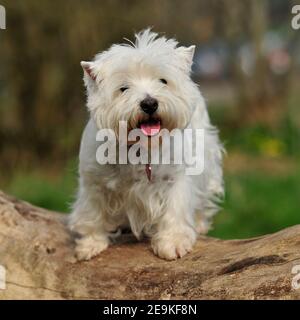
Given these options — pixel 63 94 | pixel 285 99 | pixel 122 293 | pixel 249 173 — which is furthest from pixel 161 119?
pixel 285 99

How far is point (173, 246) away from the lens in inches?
199

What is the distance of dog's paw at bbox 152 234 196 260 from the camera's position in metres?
5.00

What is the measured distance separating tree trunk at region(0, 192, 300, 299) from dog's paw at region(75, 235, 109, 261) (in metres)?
0.05

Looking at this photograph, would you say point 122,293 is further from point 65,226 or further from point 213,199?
point 213,199

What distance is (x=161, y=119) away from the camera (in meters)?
4.69

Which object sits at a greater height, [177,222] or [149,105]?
[149,105]

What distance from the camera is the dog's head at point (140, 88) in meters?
4.62

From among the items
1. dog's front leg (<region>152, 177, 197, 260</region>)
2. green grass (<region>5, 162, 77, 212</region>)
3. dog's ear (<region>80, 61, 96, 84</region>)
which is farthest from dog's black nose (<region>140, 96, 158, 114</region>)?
green grass (<region>5, 162, 77, 212</region>)

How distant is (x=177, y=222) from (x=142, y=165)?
499mm

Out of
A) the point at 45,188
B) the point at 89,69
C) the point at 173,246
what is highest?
the point at 89,69
